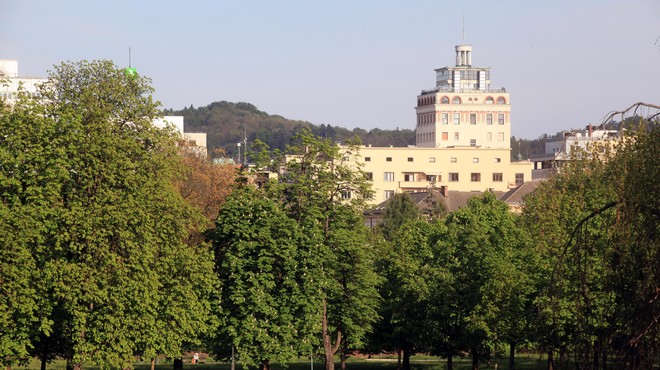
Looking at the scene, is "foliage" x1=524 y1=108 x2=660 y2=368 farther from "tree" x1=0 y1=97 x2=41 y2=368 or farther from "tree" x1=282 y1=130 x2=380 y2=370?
"tree" x1=282 y1=130 x2=380 y2=370

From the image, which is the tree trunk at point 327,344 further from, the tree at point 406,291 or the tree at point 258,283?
the tree at point 406,291

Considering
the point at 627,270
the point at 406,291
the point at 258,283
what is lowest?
the point at 406,291

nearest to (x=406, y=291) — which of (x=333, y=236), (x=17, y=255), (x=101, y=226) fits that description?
(x=333, y=236)

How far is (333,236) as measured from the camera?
62719 mm

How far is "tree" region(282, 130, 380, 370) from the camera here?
61.8 m

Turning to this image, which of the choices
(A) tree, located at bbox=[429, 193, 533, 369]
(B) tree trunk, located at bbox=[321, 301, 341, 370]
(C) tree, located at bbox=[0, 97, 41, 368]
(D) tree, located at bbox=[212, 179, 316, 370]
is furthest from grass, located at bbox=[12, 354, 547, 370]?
(C) tree, located at bbox=[0, 97, 41, 368]

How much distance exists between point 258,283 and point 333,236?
636 cm

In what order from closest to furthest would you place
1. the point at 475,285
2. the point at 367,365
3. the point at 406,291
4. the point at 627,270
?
1. the point at 627,270
2. the point at 475,285
3. the point at 406,291
4. the point at 367,365

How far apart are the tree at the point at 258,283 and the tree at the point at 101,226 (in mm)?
2934

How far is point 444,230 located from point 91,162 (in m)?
27.3

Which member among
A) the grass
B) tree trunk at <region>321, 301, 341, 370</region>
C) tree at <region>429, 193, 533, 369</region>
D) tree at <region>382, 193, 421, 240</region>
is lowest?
the grass

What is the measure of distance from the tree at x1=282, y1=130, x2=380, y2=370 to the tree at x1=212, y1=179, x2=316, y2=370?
5.46 feet

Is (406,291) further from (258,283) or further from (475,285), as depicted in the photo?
(258,283)

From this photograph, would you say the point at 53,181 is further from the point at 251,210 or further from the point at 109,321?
the point at 251,210
